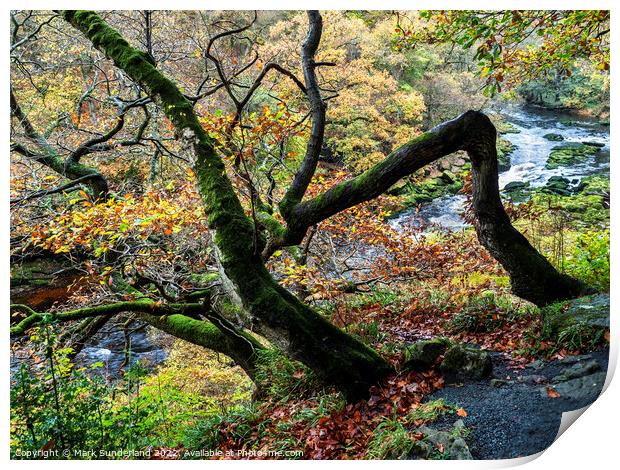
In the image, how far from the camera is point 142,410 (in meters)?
3.02

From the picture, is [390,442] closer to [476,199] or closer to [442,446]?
[442,446]

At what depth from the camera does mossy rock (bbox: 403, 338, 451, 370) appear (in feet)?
9.85

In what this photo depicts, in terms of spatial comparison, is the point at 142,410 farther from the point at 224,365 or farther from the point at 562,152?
the point at 562,152

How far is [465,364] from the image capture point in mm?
2916

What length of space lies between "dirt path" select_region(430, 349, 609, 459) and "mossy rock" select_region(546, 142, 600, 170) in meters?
2.71

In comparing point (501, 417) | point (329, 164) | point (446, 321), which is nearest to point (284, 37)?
point (329, 164)

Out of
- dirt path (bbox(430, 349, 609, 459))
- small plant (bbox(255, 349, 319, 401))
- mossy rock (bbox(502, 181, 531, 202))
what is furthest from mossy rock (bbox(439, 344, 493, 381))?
mossy rock (bbox(502, 181, 531, 202))

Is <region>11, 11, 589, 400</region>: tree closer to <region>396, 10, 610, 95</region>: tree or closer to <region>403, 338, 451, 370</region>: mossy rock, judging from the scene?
<region>403, 338, 451, 370</region>: mossy rock

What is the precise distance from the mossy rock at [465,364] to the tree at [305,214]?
0.40 metres

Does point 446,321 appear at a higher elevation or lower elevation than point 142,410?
higher

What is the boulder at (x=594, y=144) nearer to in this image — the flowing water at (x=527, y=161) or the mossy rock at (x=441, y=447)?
the flowing water at (x=527, y=161)

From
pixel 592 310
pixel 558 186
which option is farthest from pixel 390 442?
pixel 558 186

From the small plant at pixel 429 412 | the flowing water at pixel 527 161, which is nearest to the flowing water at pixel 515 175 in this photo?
the flowing water at pixel 527 161

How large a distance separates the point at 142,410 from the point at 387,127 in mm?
4757
